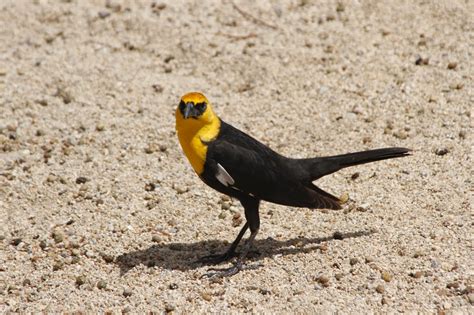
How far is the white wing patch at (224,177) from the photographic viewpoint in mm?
6516

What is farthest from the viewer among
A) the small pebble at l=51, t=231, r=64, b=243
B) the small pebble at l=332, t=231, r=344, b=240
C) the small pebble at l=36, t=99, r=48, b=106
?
the small pebble at l=36, t=99, r=48, b=106

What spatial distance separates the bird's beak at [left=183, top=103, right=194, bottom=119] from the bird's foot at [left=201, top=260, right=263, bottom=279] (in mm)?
1283

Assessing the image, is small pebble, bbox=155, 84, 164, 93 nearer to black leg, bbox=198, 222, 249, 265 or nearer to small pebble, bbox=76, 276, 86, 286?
black leg, bbox=198, 222, 249, 265

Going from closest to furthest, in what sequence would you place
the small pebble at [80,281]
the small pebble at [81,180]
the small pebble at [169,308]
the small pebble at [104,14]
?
the small pebble at [169,308] < the small pebble at [80,281] < the small pebble at [81,180] < the small pebble at [104,14]

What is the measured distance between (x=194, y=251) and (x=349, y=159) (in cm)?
158

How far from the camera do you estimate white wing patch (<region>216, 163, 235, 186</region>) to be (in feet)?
21.4

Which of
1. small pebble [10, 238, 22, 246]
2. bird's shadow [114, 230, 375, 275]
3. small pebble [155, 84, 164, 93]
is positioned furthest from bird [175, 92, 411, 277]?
small pebble [155, 84, 164, 93]

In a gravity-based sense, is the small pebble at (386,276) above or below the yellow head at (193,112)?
below

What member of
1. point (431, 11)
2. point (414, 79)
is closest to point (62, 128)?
point (414, 79)

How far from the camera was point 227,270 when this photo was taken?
6648 mm

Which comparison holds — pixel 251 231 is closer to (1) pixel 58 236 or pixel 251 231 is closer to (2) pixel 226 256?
(2) pixel 226 256

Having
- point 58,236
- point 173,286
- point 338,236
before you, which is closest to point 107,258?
point 58,236

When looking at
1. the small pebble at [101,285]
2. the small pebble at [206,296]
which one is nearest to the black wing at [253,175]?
the small pebble at [206,296]

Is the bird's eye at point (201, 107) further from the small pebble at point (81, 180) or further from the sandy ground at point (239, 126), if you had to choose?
the small pebble at point (81, 180)
